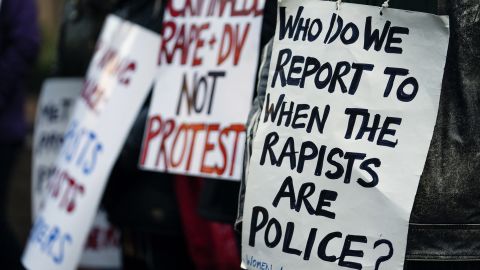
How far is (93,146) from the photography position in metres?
3.81

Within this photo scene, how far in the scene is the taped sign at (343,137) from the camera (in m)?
2.36

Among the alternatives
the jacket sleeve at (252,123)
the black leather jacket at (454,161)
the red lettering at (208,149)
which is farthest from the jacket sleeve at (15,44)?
the black leather jacket at (454,161)

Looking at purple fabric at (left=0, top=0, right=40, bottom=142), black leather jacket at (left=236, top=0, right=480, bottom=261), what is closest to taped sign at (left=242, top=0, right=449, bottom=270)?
black leather jacket at (left=236, top=0, right=480, bottom=261)

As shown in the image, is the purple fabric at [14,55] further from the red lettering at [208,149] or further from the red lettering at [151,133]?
the red lettering at [208,149]

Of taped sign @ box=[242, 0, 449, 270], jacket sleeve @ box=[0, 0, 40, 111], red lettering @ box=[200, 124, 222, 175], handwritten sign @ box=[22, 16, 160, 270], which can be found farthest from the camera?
jacket sleeve @ box=[0, 0, 40, 111]

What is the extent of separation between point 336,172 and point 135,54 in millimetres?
1673

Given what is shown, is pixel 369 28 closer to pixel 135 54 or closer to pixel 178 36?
pixel 178 36

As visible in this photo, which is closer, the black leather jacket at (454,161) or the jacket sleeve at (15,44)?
the black leather jacket at (454,161)

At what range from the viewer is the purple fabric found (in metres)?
4.20

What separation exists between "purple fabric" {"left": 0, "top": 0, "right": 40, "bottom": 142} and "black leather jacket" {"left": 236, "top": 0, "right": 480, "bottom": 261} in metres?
2.44

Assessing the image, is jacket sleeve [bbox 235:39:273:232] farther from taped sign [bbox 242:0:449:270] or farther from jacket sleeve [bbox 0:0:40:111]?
jacket sleeve [bbox 0:0:40:111]

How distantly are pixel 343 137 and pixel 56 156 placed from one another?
2.74 metres

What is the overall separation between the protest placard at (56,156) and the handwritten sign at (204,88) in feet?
4.56

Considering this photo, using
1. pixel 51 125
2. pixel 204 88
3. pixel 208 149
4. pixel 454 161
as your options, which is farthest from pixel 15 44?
pixel 454 161
